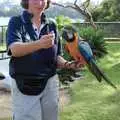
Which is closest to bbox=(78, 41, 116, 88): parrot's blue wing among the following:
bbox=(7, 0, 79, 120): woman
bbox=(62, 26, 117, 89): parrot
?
bbox=(62, 26, 117, 89): parrot

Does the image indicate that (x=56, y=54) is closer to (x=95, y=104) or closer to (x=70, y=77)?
(x=95, y=104)

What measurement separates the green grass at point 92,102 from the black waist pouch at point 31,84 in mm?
2888

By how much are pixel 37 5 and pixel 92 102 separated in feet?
13.7

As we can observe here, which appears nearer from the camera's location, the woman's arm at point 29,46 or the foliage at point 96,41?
the woman's arm at point 29,46

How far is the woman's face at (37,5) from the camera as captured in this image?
291cm

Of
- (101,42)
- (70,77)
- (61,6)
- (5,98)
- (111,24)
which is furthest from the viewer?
(111,24)

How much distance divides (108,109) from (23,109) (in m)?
3.52

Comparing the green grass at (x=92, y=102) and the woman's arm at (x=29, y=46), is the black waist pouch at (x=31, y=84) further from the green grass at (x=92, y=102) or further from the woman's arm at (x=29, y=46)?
the green grass at (x=92, y=102)

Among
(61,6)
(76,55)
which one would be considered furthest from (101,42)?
(76,55)

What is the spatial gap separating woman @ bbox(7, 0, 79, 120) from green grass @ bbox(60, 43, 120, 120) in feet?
9.33

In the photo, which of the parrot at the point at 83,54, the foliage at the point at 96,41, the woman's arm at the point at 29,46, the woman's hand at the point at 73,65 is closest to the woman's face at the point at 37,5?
the woman's arm at the point at 29,46

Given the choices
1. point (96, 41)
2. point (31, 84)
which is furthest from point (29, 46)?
point (96, 41)

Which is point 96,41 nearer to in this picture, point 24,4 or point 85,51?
point 85,51

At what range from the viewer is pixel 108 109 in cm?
638
